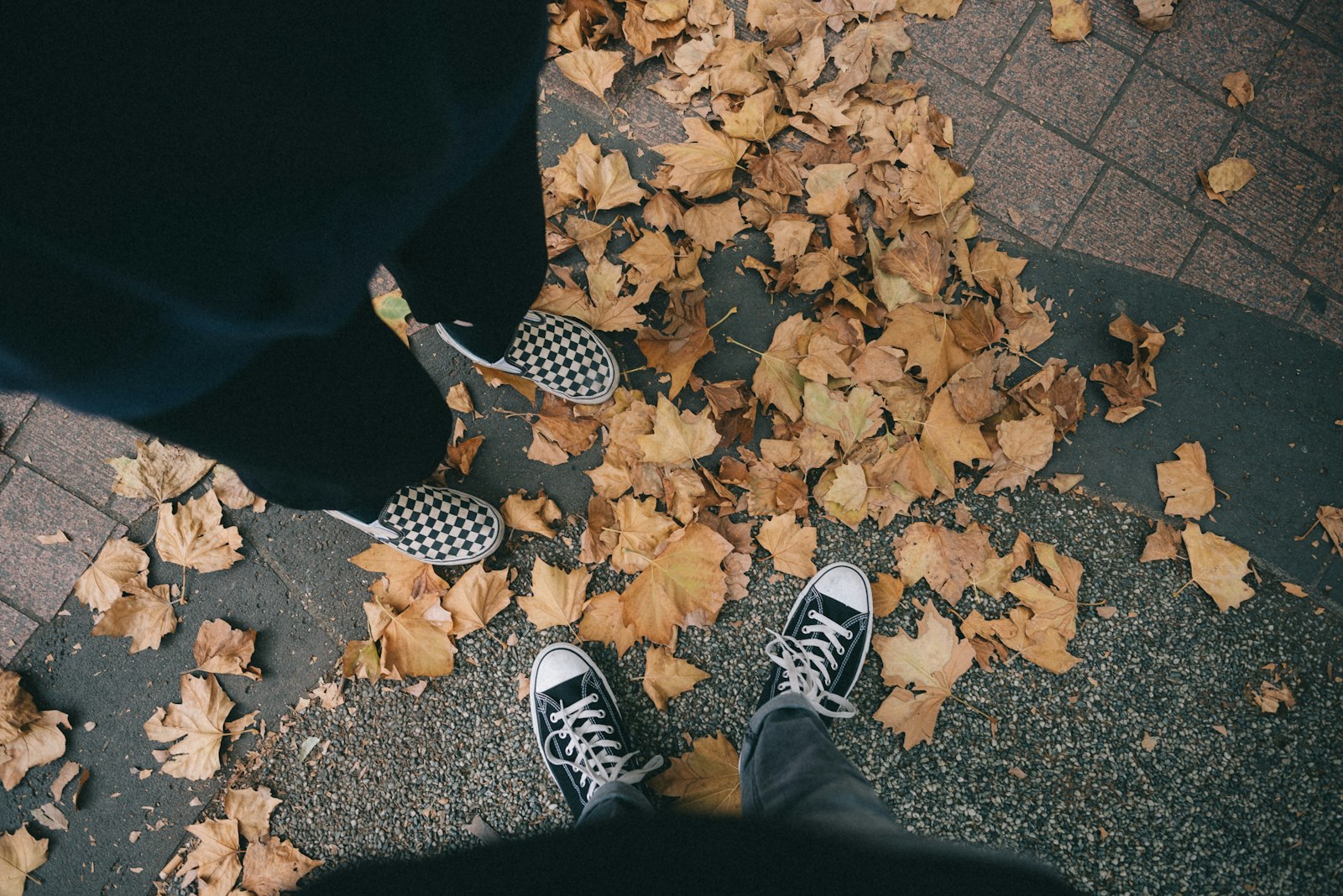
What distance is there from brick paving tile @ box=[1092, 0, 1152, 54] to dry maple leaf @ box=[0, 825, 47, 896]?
3.57m

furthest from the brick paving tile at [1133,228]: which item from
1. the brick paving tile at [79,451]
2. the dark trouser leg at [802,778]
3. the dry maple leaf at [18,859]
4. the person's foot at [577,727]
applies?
the dry maple leaf at [18,859]

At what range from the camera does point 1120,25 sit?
2170 mm

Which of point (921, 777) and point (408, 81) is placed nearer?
point (408, 81)

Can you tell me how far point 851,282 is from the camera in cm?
205

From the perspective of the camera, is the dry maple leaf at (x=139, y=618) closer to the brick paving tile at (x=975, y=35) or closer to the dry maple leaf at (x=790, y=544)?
the dry maple leaf at (x=790, y=544)

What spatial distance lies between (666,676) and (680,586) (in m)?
0.23

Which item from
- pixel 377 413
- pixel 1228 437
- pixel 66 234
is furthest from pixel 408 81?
pixel 1228 437

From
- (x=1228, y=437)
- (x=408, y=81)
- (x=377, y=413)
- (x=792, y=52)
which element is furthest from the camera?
(x=792, y=52)

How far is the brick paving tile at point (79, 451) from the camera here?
2.05 meters

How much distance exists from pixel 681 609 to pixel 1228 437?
1487 mm

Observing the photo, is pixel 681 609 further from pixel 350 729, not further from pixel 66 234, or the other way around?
pixel 66 234

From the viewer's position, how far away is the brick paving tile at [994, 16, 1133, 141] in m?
2.14

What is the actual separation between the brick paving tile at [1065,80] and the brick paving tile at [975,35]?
0.19 feet

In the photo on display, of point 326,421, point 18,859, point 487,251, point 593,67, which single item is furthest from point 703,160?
point 18,859
